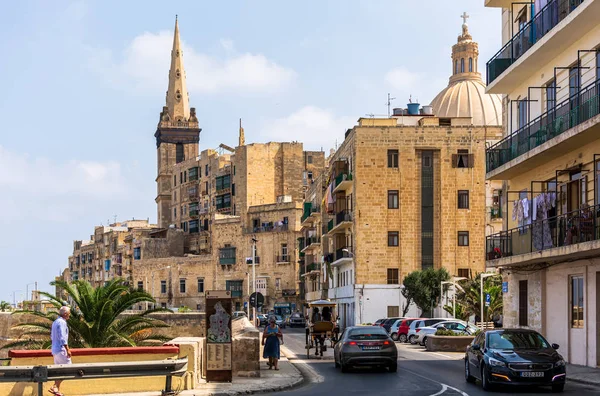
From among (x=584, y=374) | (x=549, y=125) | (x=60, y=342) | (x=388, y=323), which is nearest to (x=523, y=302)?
(x=549, y=125)

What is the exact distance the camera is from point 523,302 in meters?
34.2

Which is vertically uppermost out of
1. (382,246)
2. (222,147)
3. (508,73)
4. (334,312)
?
(222,147)

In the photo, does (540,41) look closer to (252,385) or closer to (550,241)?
(550,241)

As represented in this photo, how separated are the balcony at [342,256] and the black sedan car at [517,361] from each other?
46.6 meters

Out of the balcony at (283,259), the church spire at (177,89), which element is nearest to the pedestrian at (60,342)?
the balcony at (283,259)

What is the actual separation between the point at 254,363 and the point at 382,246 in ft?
143

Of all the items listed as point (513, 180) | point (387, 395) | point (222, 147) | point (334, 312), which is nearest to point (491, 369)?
point (387, 395)

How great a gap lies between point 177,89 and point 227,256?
39995 millimetres

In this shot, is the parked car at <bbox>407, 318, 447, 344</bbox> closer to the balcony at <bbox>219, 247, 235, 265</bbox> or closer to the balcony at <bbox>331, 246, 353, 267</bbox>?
the balcony at <bbox>331, 246, 353, 267</bbox>

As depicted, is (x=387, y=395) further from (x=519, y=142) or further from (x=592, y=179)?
(x=519, y=142)

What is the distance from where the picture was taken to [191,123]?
141 metres

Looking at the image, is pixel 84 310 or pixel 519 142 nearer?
pixel 84 310

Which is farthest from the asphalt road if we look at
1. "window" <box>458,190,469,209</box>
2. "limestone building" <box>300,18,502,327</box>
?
"window" <box>458,190,469,209</box>

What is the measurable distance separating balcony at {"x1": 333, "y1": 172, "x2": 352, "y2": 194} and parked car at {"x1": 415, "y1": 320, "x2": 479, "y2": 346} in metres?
22.8
